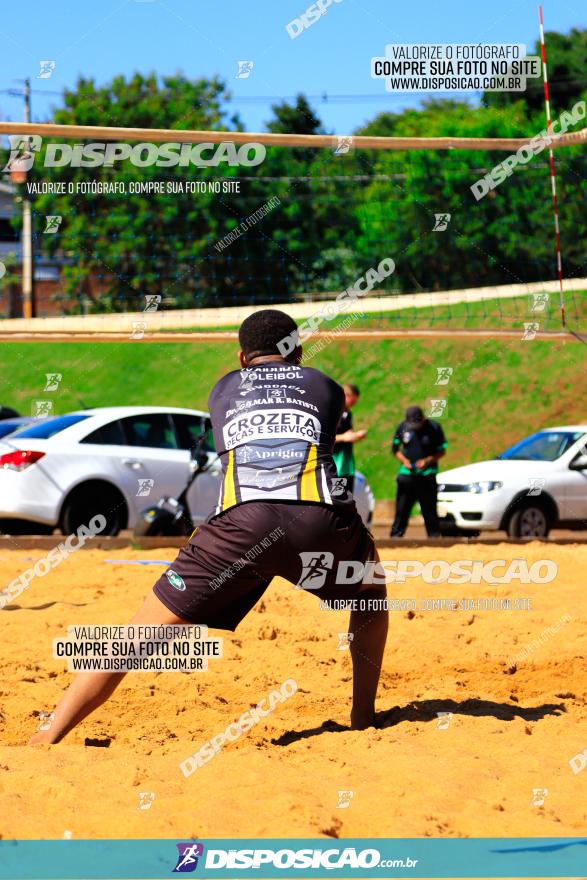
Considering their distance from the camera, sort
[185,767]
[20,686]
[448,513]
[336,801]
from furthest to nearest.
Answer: [448,513] < [20,686] < [185,767] < [336,801]

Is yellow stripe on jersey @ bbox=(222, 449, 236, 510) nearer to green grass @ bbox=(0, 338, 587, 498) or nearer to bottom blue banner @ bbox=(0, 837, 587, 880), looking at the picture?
bottom blue banner @ bbox=(0, 837, 587, 880)

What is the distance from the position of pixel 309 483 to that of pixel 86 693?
3.83ft

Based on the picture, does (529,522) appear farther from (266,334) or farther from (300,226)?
(266,334)

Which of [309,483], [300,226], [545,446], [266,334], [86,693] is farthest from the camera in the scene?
[300,226]

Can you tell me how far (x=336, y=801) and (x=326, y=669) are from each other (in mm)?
2347

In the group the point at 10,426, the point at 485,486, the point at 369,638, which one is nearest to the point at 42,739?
the point at 369,638

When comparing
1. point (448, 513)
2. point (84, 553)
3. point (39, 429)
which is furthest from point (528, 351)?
point (84, 553)

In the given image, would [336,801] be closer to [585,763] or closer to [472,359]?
[585,763]

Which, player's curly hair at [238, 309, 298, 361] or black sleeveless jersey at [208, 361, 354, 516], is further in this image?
player's curly hair at [238, 309, 298, 361]

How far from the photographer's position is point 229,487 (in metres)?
4.23

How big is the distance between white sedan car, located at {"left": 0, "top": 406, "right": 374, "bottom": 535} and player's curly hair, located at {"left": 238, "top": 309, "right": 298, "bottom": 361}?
6.63 metres

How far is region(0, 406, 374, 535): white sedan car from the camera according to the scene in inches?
456

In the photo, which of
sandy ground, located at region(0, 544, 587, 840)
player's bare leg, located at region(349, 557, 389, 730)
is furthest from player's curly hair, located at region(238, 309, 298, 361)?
sandy ground, located at region(0, 544, 587, 840)

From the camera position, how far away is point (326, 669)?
5.80 metres
